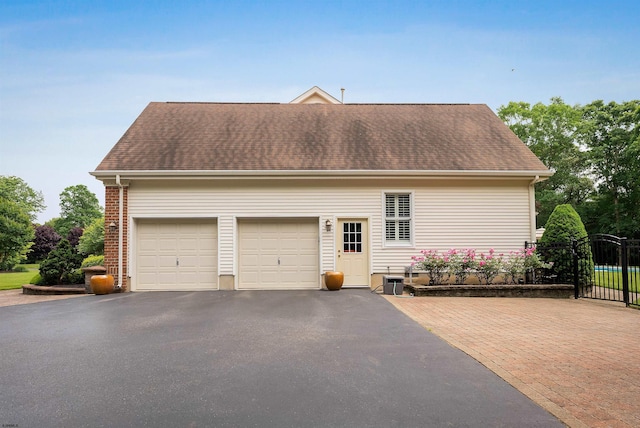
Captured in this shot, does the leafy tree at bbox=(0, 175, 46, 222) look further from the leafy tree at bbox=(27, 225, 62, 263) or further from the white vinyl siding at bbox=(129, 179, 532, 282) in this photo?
the white vinyl siding at bbox=(129, 179, 532, 282)

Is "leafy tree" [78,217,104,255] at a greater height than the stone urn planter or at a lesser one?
greater

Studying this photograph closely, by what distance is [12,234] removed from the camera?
95.7ft

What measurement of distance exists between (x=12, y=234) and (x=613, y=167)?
47.4 m

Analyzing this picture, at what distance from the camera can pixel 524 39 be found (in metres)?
17.9

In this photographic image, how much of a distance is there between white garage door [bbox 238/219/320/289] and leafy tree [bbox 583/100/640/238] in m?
29.4

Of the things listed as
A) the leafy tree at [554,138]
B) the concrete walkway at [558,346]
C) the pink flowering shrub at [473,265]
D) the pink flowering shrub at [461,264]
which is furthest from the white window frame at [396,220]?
the leafy tree at [554,138]

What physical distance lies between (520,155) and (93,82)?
661 inches

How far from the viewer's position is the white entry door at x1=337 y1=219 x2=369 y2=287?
1272 centimetres

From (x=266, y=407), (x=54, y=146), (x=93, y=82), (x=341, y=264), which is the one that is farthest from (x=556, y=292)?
(x=54, y=146)

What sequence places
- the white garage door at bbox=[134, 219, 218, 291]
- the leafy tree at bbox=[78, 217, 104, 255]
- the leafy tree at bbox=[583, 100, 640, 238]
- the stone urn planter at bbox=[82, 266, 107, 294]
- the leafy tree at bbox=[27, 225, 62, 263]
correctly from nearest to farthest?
the stone urn planter at bbox=[82, 266, 107, 294] → the white garage door at bbox=[134, 219, 218, 291] → the leafy tree at bbox=[78, 217, 104, 255] → the leafy tree at bbox=[583, 100, 640, 238] → the leafy tree at bbox=[27, 225, 62, 263]

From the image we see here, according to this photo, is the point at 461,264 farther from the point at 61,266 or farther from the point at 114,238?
the point at 61,266

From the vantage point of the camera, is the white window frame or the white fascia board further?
the white window frame

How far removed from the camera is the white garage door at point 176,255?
1258 cm

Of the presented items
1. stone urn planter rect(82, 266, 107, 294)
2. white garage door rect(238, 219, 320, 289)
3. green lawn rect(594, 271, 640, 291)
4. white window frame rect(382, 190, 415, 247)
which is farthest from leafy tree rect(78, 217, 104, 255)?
green lawn rect(594, 271, 640, 291)
